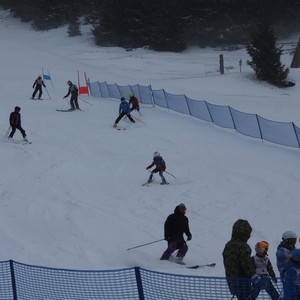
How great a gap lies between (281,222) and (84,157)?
30.4ft

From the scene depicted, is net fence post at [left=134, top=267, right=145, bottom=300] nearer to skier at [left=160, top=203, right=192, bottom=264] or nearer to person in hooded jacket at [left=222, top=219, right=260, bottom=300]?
person in hooded jacket at [left=222, top=219, right=260, bottom=300]

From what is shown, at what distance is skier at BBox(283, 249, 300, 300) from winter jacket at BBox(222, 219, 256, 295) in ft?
1.86

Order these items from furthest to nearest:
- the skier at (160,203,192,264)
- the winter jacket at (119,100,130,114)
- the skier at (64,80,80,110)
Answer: the skier at (64,80,80,110)
the winter jacket at (119,100,130,114)
the skier at (160,203,192,264)

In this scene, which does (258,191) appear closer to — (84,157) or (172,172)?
(172,172)

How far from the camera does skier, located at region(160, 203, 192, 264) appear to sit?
10.3 meters

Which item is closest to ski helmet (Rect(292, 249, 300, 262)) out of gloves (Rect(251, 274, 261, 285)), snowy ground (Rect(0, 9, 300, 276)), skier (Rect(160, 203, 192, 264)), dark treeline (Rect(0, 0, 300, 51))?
gloves (Rect(251, 274, 261, 285))

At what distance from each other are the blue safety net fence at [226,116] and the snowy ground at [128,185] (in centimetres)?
48

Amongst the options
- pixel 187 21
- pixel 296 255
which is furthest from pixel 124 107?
pixel 187 21

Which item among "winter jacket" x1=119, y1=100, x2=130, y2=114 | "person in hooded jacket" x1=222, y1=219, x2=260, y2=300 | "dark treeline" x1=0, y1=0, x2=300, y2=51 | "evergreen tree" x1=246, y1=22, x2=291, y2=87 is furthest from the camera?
"dark treeline" x1=0, y1=0, x2=300, y2=51

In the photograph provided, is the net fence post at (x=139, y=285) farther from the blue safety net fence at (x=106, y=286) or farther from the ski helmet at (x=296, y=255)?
the ski helmet at (x=296, y=255)

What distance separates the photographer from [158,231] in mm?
12695

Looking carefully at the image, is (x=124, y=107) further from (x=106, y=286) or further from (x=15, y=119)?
(x=106, y=286)

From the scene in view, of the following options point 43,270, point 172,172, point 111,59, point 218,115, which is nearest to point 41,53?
point 111,59

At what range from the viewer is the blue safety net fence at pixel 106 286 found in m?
6.73
